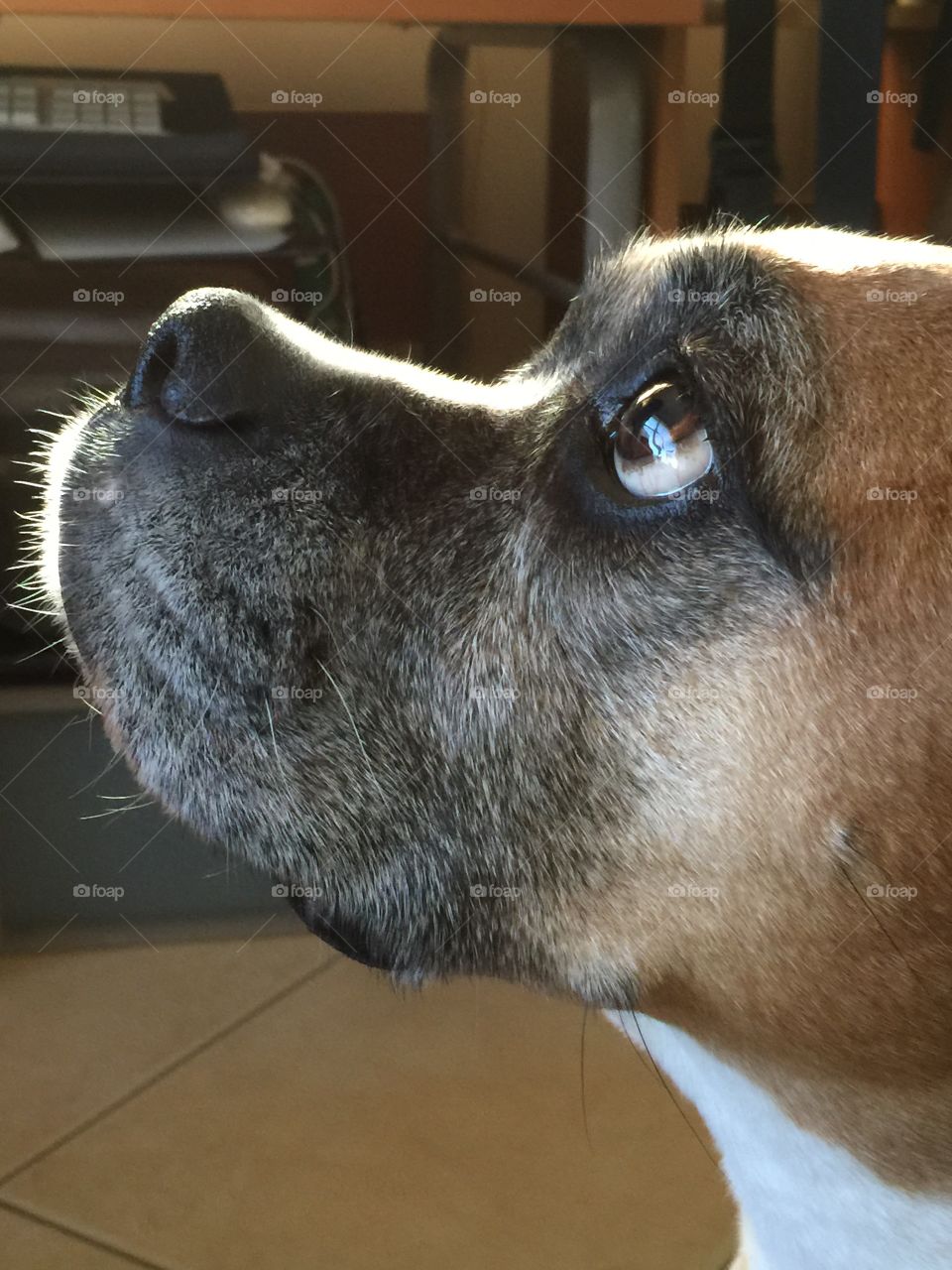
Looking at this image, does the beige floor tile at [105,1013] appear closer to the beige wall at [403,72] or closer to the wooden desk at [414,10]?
the beige wall at [403,72]

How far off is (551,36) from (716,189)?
34 cm

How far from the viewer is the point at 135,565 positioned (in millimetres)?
943

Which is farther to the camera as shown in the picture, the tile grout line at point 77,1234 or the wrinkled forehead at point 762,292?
the tile grout line at point 77,1234

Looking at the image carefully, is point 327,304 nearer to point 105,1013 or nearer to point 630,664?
point 105,1013

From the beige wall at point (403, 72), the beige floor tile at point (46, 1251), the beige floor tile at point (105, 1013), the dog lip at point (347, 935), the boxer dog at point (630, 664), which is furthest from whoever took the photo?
the beige wall at point (403, 72)

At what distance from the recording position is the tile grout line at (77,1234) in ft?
5.17

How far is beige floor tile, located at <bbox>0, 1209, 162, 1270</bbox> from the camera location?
157 cm

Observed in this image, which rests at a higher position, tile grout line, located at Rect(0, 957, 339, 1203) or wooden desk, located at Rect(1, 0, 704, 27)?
wooden desk, located at Rect(1, 0, 704, 27)

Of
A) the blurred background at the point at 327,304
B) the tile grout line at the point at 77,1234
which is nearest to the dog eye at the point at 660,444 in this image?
the blurred background at the point at 327,304

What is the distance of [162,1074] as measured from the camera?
1.88 metres

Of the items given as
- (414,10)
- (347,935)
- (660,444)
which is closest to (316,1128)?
(347,935)

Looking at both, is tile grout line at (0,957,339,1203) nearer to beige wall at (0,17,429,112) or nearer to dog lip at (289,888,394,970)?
dog lip at (289,888,394,970)

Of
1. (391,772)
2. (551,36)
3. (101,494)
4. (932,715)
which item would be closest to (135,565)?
(101,494)

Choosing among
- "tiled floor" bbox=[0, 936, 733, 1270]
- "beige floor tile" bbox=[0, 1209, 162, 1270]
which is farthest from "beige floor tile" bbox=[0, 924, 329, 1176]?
"beige floor tile" bbox=[0, 1209, 162, 1270]
